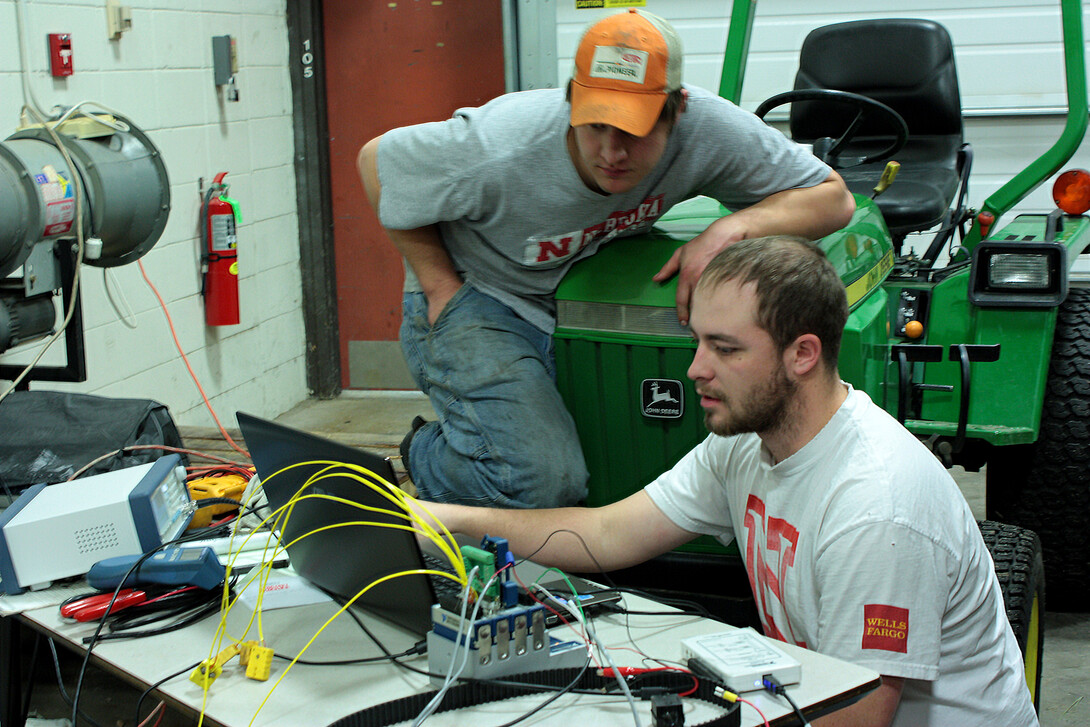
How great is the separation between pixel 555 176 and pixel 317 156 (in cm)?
350

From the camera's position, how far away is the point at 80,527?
186 centimetres

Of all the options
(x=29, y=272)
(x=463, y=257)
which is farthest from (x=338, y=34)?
(x=463, y=257)

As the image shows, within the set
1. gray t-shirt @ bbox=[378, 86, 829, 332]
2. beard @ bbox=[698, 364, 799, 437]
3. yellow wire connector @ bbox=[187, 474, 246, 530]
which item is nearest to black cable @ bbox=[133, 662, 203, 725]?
yellow wire connector @ bbox=[187, 474, 246, 530]

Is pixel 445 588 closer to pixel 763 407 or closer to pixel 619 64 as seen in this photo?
pixel 763 407

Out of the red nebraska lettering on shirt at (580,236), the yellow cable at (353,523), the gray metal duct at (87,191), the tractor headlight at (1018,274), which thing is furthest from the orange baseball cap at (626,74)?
the gray metal duct at (87,191)

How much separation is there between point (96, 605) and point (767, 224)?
1.40 m

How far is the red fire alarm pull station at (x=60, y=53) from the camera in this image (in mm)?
3627

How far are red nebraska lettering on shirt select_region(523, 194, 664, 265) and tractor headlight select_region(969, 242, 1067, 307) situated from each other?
1.01 meters

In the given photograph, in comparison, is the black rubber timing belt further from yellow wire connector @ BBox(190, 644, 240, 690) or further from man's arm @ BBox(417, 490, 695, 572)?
man's arm @ BBox(417, 490, 695, 572)

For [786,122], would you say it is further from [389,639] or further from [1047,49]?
[389,639]

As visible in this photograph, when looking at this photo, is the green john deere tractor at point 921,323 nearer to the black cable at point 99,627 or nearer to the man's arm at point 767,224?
the man's arm at point 767,224

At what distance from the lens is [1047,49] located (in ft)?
16.6

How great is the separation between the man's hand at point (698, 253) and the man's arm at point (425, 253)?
1.72 feet

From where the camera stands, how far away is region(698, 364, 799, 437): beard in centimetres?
166
